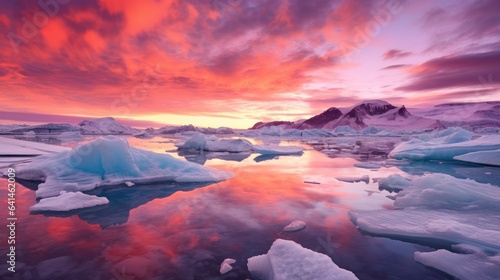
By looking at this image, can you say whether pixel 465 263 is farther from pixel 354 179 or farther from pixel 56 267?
pixel 354 179

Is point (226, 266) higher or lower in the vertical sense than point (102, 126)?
lower

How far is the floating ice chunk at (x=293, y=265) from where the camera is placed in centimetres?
234

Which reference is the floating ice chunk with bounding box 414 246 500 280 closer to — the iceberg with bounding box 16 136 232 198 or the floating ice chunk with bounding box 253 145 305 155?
the iceberg with bounding box 16 136 232 198

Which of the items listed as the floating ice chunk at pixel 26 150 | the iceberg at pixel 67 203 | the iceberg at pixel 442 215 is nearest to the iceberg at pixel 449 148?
the iceberg at pixel 442 215

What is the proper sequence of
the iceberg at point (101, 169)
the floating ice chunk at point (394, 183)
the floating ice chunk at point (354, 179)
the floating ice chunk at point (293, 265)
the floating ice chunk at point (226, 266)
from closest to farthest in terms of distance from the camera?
the floating ice chunk at point (293, 265) < the floating ice chunk at point (226, 266) < the iceberg at point (101, 169) < the floating ice chunk at point (394, 183) < the floating ice chunk at point (354, 179)

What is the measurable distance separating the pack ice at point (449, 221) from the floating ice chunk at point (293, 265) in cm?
142

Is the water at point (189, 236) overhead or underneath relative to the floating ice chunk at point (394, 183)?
underneath

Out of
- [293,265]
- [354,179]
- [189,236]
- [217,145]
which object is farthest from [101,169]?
[217,145]

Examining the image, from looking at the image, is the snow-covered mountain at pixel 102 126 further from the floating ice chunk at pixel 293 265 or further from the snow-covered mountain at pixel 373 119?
the snow-covered mountain at pixel 373 119

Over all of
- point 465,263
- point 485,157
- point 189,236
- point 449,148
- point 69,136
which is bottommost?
point 69,136

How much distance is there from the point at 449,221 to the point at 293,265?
2720mm

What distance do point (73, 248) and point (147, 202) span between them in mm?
2154

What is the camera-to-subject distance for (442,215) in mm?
4277

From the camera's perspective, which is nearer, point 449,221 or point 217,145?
point 449,221
